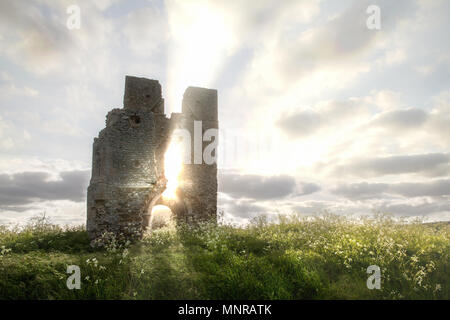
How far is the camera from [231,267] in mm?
7715

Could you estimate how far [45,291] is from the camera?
6613mm

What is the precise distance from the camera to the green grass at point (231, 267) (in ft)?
22.1

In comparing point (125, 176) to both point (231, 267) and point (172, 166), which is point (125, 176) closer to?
point (172, 166)

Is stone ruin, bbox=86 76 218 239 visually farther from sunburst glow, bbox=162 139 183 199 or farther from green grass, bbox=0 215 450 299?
green grass, bbox=0 215 450 299

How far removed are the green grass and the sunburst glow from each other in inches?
156

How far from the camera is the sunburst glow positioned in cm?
1502

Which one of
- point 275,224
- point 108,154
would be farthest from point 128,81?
point 275,224

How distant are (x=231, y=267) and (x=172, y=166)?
8.45 m

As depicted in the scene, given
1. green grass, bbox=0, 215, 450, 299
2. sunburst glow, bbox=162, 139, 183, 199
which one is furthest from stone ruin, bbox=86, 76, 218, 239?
green grass, bbox=0, 215, 450, 299

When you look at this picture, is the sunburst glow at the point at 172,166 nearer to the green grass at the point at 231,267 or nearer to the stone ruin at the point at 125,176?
the stone ruin at the point at 125,176

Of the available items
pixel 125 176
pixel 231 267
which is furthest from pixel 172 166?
pixel 231 267

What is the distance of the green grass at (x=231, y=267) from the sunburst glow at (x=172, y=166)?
3.96m
